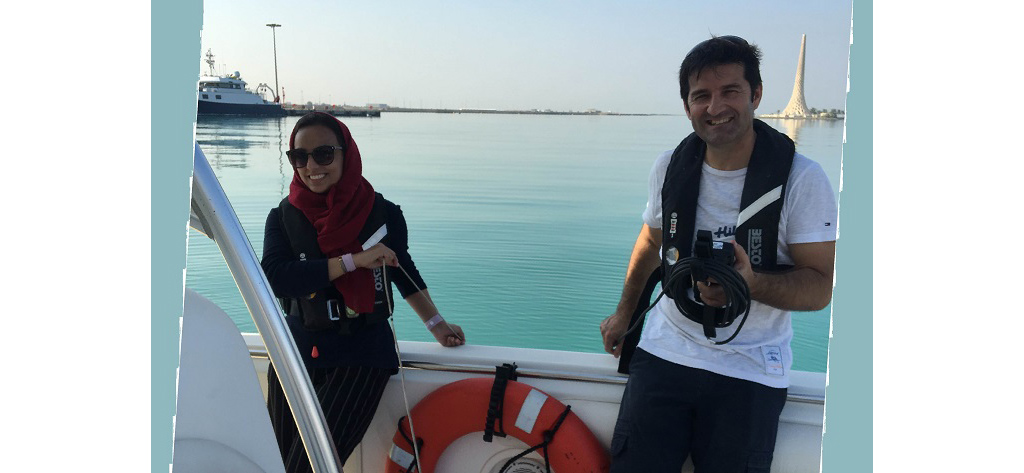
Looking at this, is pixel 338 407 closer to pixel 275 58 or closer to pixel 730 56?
pixel 275 58

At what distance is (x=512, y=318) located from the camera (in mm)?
1910

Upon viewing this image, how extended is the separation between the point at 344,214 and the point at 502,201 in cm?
49

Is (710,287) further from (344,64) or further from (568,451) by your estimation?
(344,64)

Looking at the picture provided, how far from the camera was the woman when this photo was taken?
4.95 feet

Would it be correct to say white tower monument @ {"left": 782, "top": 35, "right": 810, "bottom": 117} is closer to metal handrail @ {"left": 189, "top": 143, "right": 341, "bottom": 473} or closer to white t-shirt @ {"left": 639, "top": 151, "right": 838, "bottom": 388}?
white t-shirt @ {"left": 639, "top": 151, "right": 838, "bottom": 388}

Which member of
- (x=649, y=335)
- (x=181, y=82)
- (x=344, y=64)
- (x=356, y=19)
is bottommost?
(x=649, y=335)

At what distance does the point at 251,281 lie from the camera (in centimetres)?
96

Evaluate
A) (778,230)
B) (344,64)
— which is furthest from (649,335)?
(344,64)

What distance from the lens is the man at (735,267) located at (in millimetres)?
1207

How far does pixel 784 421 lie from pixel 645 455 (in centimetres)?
30

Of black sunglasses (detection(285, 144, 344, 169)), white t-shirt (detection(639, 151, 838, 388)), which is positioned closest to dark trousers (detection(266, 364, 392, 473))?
black sunglasses (detection(285, 144, 344, 169))

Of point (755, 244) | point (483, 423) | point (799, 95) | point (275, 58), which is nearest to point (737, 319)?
point (755, 244)
